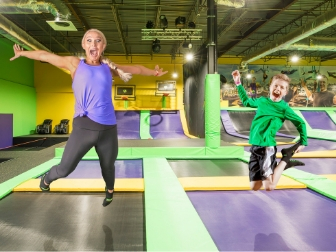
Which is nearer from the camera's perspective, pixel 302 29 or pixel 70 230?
pixel 70 230

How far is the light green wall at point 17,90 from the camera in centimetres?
951

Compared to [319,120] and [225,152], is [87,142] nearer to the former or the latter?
[225,152]

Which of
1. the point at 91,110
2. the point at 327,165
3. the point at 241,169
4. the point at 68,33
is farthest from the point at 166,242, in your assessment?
the point at 68,33

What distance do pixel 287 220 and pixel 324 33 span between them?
1079 centimetres

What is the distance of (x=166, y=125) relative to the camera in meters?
10.3

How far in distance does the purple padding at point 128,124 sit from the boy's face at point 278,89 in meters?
7.69

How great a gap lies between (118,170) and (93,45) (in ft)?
8.72

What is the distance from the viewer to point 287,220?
87.4 inches

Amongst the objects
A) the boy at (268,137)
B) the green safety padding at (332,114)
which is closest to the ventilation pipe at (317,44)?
the green safety padding at (332,114)

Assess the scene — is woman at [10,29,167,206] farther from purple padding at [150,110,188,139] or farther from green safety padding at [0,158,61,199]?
purple padding at [150,110,188,139]

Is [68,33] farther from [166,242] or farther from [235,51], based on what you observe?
[166,242]

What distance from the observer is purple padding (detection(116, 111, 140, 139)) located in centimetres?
945

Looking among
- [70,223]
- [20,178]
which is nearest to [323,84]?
[20,178]

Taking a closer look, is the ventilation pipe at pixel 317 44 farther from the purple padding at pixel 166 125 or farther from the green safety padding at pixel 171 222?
the green safety padding at pixel 171 222
